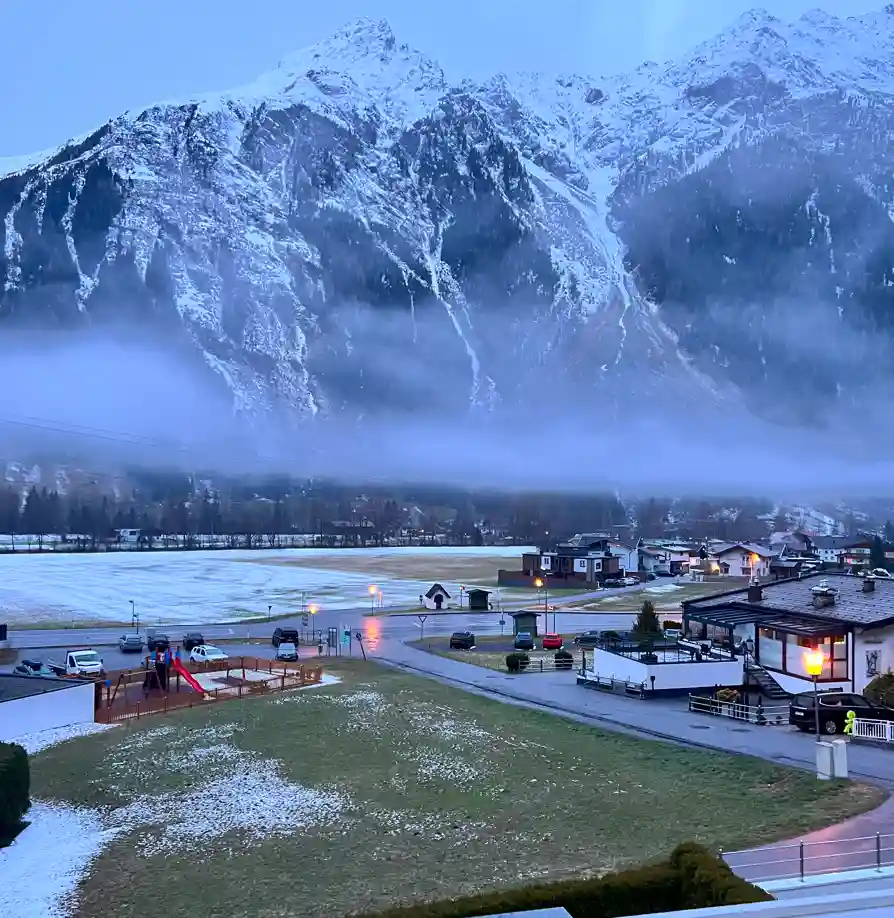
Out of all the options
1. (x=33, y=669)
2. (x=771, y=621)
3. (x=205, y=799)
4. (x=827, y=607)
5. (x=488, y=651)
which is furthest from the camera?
(x=488, y=651)

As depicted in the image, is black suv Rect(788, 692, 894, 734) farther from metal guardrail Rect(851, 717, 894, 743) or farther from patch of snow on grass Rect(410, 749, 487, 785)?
patch of snow on grass Rect(410, 749, 487, 785)

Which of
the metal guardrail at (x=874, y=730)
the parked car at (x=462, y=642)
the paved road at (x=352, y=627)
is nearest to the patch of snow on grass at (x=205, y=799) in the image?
the metal guardrail at (x=874, y=730)

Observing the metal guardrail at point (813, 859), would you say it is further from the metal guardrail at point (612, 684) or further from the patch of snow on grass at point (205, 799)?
the metal guardrail at point (612, 684)

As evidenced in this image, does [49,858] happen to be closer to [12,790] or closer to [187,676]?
[12,790]

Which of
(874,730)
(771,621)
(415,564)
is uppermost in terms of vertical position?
(771,621)

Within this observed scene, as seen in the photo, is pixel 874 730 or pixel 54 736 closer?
pixel 874 730

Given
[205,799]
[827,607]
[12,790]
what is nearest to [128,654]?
[205,799]
